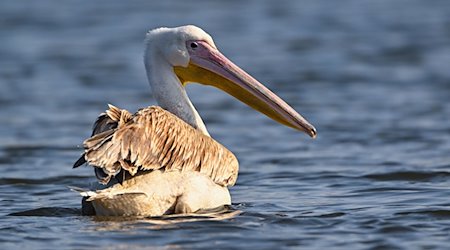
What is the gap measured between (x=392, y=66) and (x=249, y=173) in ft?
17.6

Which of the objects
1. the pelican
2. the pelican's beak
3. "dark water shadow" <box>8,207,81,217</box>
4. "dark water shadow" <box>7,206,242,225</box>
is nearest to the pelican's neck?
the pelican

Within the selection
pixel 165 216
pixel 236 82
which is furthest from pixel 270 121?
pixel 165 216

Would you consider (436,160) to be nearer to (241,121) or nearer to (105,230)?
(241,121)

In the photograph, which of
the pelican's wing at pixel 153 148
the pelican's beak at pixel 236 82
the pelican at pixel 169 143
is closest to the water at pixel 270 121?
the pelican at pixel 169 143

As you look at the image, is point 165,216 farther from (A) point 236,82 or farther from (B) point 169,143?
(A) point 236,82

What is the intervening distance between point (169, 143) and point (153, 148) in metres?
0.16

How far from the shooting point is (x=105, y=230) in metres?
5.99

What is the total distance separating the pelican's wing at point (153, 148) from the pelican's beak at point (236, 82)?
44 cm

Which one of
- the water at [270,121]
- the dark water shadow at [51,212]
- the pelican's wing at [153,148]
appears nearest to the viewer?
the pelican's wing at [153,148]

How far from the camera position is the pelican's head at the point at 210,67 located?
22.2 feet

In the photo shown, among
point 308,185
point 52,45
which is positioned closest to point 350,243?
point 308,185

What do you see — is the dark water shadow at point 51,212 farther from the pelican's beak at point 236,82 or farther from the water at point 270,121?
the pelican's beak at point 236,82

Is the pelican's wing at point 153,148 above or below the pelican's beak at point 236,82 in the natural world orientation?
below

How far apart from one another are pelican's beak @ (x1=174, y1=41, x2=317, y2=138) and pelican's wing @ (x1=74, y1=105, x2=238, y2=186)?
44 centimetres
